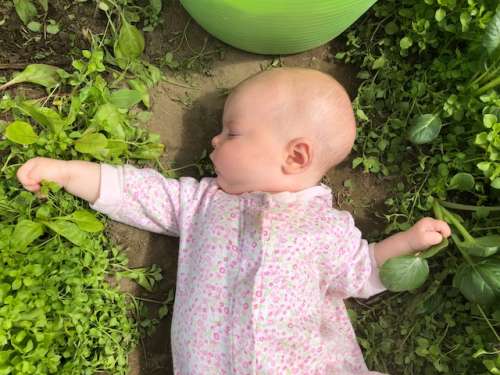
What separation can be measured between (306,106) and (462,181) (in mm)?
614

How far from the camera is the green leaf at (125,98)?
175 centimetres

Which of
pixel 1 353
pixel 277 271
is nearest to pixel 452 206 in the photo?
pixel 277 271

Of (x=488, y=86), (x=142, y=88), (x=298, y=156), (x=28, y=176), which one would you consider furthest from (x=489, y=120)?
(x=28, y=176)

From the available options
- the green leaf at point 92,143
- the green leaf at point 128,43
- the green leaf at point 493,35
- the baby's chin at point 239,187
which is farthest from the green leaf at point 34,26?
the green leaf at point 493,35

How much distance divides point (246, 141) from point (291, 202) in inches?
9.2

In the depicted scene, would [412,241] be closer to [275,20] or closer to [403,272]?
[403,272]

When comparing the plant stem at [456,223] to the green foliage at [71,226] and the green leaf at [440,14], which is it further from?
the green foliage at [71,226]

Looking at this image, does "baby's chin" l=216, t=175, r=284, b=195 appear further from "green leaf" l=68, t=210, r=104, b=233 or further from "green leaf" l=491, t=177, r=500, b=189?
"green leaf" l=491, t=177, r=500, b=189

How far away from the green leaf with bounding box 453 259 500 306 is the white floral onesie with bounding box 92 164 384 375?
0.27m

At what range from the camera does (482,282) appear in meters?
1.62

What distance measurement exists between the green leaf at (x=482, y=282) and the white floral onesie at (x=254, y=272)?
0.89 ft

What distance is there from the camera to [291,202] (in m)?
1.62

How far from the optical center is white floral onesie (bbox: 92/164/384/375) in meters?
1.50

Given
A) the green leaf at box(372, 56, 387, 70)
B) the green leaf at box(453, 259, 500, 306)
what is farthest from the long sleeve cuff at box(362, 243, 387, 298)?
the green leaf at box(372, 56, 387, 70)
